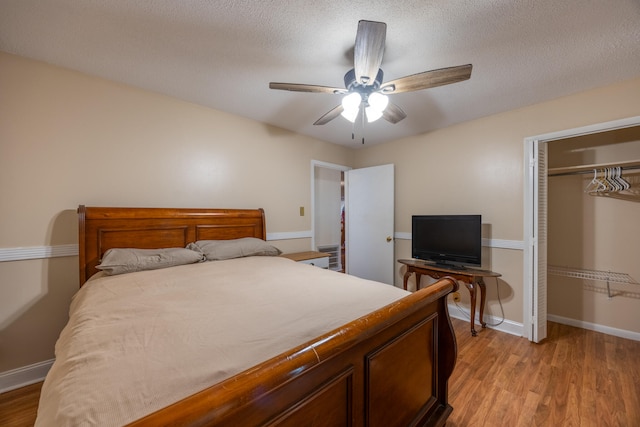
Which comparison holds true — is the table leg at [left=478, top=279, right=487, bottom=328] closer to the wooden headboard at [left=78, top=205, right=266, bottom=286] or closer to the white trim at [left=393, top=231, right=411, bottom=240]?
the white trim at [left=393, top=231, right=411, bottom=240]

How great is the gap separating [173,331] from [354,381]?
699 mm

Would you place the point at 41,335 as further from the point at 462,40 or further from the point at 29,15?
the point at 462,40

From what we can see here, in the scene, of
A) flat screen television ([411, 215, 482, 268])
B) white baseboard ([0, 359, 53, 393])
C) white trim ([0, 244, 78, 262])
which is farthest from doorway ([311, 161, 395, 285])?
white baseboard ([0, 359, 53, 393])

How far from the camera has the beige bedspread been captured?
2.11 feet

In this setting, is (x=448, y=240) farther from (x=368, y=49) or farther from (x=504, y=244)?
(x=368, y=49)

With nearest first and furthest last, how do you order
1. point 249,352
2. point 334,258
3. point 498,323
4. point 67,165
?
point 249,352, point 67,165, point 498,323, point 334,258

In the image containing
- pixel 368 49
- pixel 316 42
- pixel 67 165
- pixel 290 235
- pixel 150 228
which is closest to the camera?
pixel 368 49

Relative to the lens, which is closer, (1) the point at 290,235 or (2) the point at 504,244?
(2) the point at 504,244

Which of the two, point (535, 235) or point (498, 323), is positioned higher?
point (535, 235)

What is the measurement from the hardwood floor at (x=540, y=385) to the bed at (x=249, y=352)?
1.81ft

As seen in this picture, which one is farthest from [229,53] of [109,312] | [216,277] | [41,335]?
[41,335]

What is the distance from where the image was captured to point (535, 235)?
2.54m

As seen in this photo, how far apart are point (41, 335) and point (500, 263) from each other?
13.9 ft

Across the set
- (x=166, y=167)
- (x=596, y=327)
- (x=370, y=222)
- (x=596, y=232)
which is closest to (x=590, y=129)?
(x=596, y=232)
